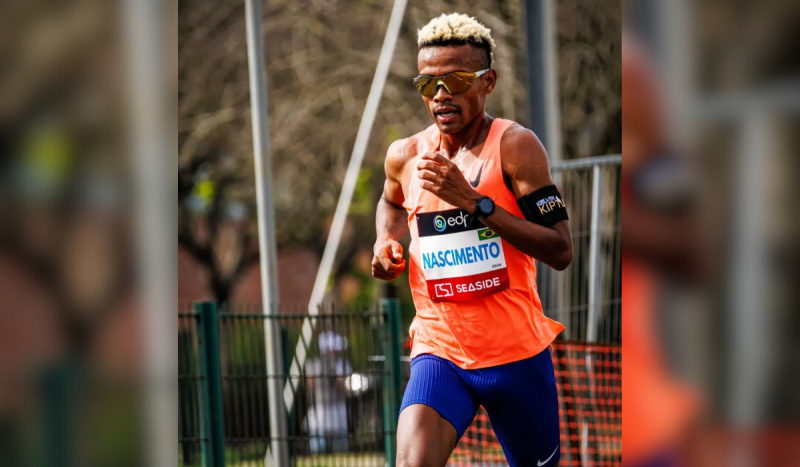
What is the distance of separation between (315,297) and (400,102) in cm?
691

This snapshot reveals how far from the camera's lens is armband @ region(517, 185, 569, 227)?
4.03 metres

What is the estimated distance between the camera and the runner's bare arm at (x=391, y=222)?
4254 millimetres

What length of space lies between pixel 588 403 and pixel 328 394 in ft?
6.67

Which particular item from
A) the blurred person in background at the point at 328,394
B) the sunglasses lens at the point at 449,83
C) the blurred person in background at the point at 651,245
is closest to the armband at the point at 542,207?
the sunglasses lens at the point at 449,83

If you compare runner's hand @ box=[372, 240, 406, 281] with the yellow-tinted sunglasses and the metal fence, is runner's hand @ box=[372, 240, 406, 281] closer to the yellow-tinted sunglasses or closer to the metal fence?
the yellow-tinted sunglasses

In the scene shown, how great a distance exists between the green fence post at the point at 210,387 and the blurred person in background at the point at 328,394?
0.77m

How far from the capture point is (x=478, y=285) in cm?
410

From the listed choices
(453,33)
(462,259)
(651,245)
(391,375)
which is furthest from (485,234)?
(391,375)

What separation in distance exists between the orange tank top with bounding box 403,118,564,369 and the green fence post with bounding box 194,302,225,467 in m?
3.26

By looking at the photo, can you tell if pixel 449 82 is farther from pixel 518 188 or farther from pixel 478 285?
pixel 478 285

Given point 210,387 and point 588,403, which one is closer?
point 210,387

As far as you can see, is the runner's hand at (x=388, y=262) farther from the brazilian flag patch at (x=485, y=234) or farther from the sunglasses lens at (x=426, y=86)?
the sunglasses lens at (x=426, y=86)

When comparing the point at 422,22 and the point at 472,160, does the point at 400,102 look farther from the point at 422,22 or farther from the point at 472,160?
the point at 472,160

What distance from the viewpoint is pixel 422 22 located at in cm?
1507
